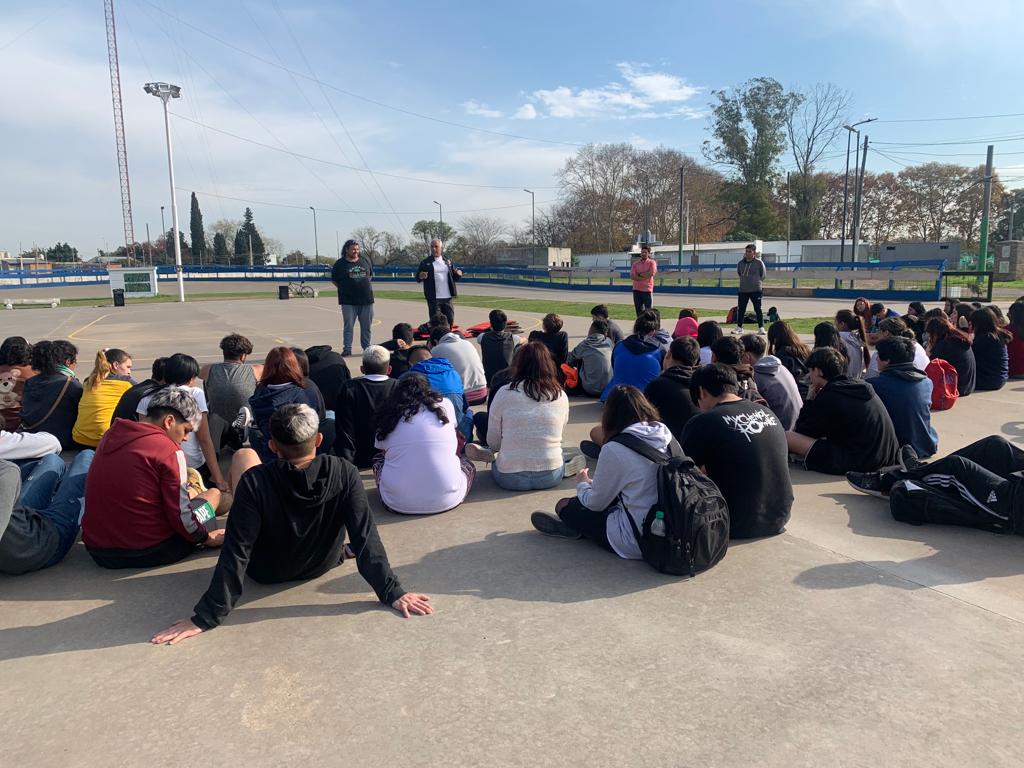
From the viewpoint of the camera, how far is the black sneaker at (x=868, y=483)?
201 inches

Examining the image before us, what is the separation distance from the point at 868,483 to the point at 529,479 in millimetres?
2578

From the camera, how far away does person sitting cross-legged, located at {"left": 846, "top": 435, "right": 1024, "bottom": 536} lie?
430 cm

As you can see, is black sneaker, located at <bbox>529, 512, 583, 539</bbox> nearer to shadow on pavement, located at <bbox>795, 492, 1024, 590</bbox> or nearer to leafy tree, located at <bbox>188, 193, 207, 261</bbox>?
shadow on pavement, located at <bbox>795, 492, 1024, 590</bbox>

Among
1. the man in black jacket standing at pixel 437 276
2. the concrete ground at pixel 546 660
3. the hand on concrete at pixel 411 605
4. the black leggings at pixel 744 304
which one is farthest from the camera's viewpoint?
the black leggings at pixel 744 304

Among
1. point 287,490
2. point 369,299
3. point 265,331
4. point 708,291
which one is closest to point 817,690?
point 287,490

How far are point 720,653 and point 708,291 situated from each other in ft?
105

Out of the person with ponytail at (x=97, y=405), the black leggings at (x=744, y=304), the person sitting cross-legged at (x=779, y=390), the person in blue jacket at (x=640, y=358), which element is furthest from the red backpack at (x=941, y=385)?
the person with ponytail at (x=97, y=405)

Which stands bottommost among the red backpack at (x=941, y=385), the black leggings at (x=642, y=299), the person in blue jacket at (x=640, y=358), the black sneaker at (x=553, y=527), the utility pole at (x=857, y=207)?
the black sneaker at (x=553, y=527)

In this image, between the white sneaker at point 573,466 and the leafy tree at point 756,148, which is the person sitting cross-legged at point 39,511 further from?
the leafy tree at point 756,148

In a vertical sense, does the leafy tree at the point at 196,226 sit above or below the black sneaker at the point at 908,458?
above

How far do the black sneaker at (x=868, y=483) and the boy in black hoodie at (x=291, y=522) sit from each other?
3496mm

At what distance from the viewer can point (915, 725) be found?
2596mm

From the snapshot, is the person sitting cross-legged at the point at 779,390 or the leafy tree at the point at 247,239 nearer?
the person sitting cross-legged at the point at 779,390

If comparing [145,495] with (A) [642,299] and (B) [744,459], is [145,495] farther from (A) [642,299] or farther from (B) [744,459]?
(A) [642,299]
